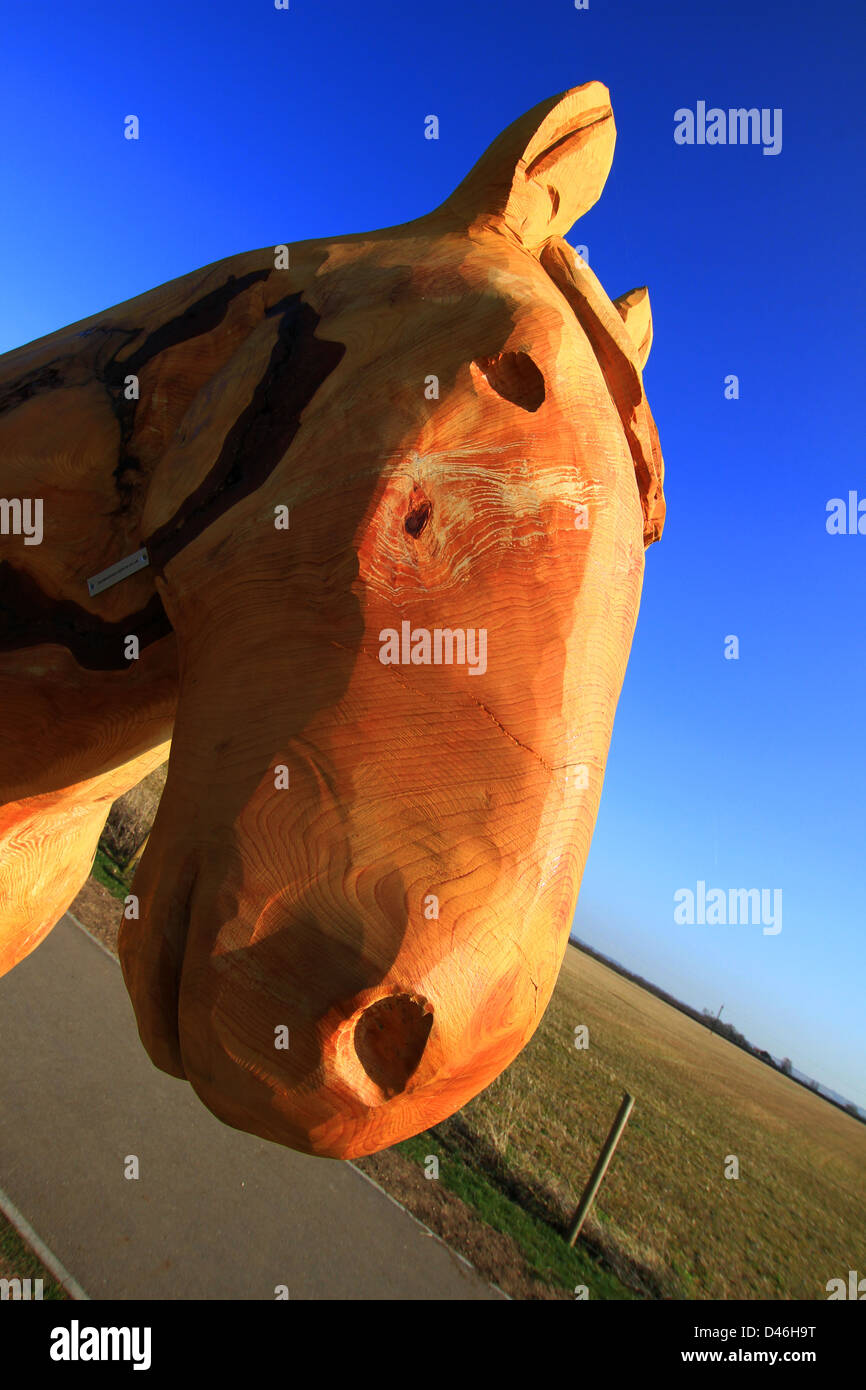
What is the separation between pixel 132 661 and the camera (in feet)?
4.79

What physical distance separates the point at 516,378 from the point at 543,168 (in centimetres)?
71

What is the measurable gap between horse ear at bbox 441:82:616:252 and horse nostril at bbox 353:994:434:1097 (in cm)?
144

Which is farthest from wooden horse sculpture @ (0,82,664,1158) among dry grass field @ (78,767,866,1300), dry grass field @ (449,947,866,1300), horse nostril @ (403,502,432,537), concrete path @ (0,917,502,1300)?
dry grass field @ (449,947,866,1300)

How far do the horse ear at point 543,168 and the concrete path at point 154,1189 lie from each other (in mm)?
5529

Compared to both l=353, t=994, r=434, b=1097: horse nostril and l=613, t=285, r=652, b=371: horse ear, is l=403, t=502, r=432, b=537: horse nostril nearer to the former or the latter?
l=353, t=994, r=434, b=1097: horse nostril

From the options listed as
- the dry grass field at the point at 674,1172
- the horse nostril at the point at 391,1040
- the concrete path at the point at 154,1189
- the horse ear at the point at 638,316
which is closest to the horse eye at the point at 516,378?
the horse ear at the point at 638,316

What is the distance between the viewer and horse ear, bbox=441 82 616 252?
1574mm

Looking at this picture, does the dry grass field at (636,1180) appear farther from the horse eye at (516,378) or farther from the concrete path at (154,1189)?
the horse eye at (516,378)

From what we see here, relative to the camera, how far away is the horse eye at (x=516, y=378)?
1210 mm

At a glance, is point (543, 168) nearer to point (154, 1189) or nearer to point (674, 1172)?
point (154, 1189)
